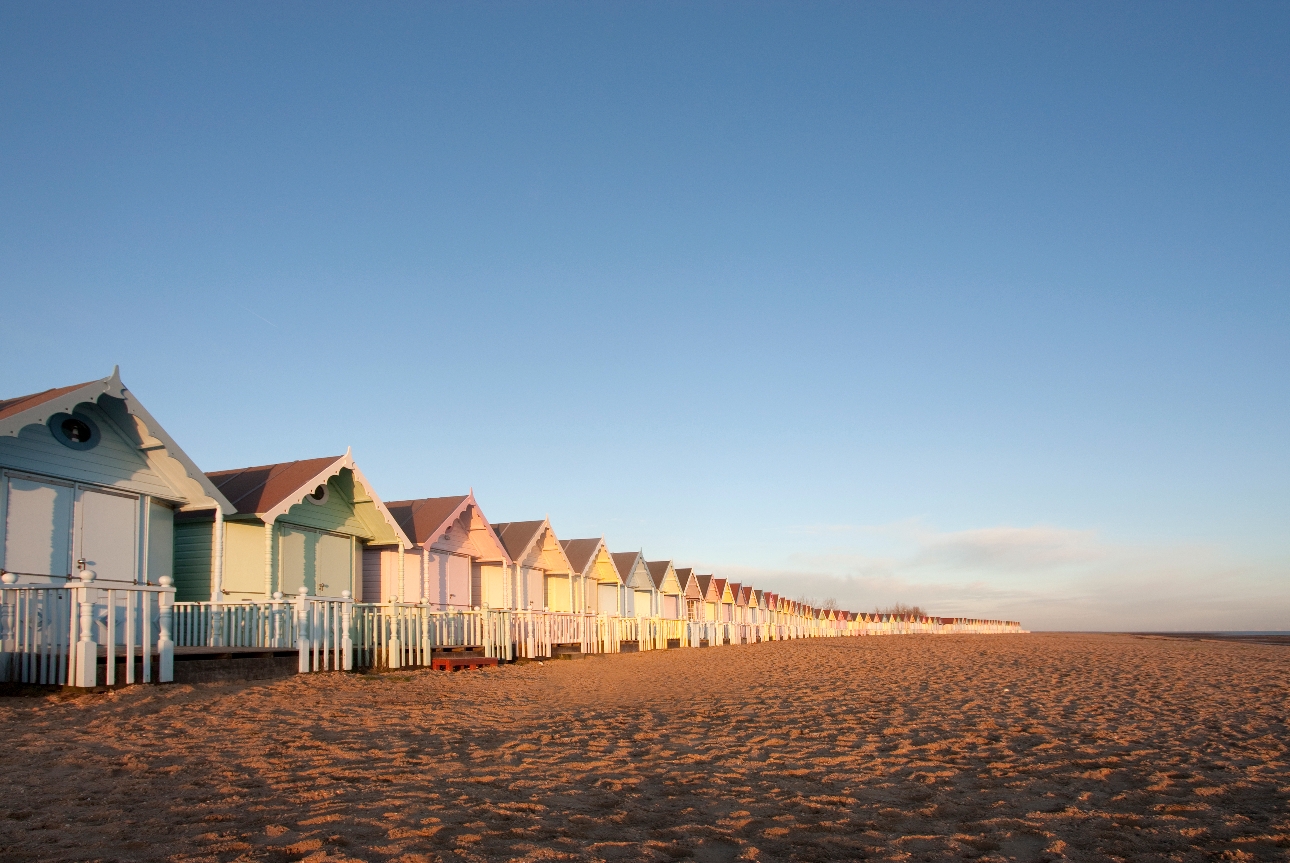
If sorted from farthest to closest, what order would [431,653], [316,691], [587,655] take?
[587,655]
[431,653]
[316,691]

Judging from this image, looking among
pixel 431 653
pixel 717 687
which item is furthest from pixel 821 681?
pixel 431 653

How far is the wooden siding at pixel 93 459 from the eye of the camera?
510 inches

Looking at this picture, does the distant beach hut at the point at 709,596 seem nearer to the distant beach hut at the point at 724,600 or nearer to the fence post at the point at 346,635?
the distant beach hut at the point at 724,600

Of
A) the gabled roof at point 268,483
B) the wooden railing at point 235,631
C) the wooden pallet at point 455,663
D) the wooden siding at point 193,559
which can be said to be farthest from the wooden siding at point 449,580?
the wooden siding at point 193,559

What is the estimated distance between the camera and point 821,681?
1470cm

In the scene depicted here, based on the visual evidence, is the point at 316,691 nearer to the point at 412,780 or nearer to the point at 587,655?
the point at 412,780

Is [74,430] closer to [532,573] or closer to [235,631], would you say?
[235,631]

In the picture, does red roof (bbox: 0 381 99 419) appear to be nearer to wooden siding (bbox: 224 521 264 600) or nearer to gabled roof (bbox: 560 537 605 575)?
wooden siding (bbox: 224 521 264 600)

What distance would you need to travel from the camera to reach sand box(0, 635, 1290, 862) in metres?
4.83

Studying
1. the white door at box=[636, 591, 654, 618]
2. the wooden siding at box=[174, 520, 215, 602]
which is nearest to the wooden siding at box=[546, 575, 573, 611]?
the white door at box=[636, 591, 654, 618]

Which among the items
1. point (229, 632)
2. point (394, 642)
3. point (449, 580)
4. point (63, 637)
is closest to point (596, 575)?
point (449, 580)

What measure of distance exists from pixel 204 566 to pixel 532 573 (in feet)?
45.2

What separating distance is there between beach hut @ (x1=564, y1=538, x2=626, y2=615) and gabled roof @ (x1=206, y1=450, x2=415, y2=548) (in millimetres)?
13422

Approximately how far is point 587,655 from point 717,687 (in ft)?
31.3
